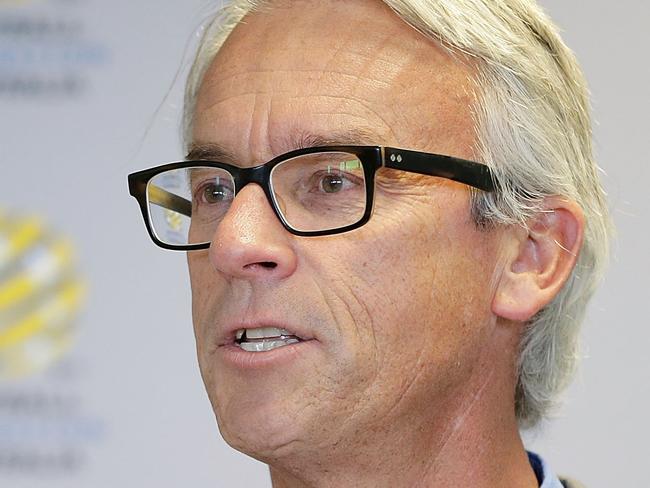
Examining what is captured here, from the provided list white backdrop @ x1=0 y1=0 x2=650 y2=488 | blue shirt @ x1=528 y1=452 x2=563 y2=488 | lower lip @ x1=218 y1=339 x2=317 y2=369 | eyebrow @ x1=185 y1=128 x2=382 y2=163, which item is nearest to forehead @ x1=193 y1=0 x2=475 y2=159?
eyebrow @ x1=185 y1=128 x2=382 y2=163

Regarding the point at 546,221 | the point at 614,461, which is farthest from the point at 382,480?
the point at 614,461

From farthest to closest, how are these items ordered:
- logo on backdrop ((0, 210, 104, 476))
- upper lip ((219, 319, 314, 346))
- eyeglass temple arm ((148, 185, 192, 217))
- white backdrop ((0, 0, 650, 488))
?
logo on backdrop ((0, 210, 104, 476)) → white backdrop ((0, 0, 650, 488)) → eyeglass temple arm ((148, 185, 192, 217)) → upper lip ((219, 319, 314, 346))

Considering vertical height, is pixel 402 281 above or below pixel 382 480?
above

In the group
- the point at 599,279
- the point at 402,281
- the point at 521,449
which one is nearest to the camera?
the point at 402,281

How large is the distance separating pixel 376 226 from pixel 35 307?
119cm

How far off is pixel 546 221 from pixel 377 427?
15.1 inches

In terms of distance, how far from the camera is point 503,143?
155cm

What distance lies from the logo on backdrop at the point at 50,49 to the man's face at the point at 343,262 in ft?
3.18

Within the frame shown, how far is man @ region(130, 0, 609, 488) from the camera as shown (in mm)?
1400

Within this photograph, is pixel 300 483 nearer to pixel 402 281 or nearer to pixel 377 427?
pixel 377 427

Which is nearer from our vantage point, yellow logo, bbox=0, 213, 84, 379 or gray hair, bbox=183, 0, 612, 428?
gray hair, bbox=183, 0, 612, 428

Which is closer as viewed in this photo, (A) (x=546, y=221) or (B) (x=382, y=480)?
(B) (x=382, y=480)

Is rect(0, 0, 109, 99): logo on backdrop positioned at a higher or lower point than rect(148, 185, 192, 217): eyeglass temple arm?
higher

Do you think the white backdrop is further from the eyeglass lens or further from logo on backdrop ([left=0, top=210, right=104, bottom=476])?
the eyeglass lens
